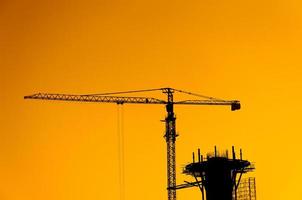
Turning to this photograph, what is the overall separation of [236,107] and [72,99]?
28.5 meters

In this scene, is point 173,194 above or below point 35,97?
below

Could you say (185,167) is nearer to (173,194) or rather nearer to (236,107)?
(173,194)

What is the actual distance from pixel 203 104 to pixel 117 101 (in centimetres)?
1516

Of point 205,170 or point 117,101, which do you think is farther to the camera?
point 117,101

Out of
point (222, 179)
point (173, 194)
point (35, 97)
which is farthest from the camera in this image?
point (35, 97)

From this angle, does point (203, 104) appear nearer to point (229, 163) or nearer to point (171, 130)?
point (171, 130)

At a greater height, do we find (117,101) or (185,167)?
(117,101)

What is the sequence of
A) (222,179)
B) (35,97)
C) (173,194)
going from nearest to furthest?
(222,179) → (173,194) → (35,97)

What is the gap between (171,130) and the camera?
126812mm

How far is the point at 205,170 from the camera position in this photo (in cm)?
8712

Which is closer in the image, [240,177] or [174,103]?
[240,177]

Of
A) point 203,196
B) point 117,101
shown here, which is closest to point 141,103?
point 117,101

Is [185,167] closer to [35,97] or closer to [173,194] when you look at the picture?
[173,194]

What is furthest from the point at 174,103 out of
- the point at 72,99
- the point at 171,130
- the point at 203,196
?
the point at 203,196
